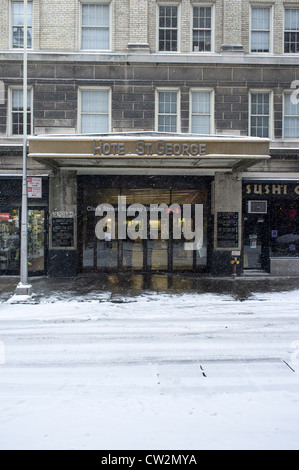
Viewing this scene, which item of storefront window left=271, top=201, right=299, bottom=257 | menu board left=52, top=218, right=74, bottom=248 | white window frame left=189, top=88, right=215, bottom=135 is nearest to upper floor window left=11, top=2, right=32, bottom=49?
white window frame left=189, top=88, right=215, bottom=135

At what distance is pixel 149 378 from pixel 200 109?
1266 cm

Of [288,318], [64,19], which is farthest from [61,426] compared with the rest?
[64,19]

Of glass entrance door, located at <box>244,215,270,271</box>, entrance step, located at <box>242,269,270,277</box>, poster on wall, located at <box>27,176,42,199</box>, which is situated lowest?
entrance step, located at <box>242,269,270,277</box>

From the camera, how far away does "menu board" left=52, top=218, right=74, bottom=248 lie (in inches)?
611

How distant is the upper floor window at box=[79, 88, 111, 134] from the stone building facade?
4 cm

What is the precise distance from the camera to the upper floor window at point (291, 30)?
52.8ft

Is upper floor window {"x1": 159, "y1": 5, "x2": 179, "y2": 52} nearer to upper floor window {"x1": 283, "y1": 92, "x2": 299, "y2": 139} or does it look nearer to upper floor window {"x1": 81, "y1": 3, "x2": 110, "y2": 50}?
upper floor window {"x1": 81, "y1": 3, "x2": 110, "y2": 50}

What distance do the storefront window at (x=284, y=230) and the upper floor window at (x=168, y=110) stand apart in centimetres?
528

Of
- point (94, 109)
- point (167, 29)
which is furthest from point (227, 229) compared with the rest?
point (167, 29)

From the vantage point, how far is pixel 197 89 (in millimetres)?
15859

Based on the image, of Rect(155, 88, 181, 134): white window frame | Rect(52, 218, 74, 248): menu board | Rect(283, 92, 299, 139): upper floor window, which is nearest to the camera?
Rect(52, 218, 74, 248): menu board

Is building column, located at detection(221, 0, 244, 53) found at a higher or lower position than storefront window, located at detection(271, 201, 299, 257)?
higher

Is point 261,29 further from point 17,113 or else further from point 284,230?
point 17,113

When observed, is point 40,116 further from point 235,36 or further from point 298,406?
point 298,406
